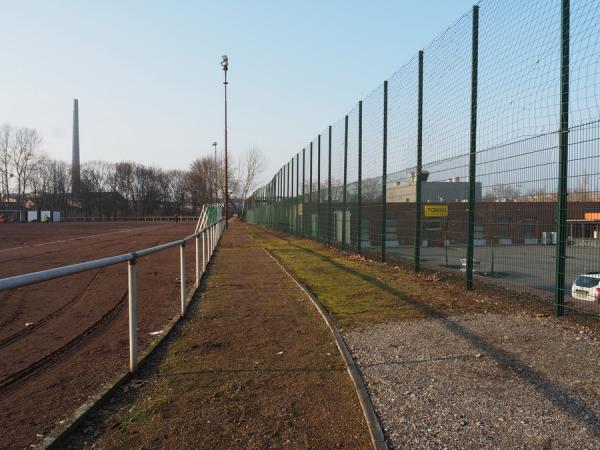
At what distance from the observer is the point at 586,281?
6156mm

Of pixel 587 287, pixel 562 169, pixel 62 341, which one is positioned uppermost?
pixel 562 169

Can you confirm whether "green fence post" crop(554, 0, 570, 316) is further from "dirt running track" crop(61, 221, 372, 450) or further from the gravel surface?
"dirt running track" crop(61, 221, 372, 450)

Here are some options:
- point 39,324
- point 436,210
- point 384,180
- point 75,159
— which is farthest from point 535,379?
point 75,159

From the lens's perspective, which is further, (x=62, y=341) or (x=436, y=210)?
(x=436, y=210)

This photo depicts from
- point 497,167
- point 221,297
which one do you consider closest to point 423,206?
point 497,167

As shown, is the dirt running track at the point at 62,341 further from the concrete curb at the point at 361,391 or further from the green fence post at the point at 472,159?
the green fence post at the point at 472,159

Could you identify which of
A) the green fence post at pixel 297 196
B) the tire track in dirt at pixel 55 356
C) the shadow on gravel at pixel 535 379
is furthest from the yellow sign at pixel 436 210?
the green fence post at pixel 297 196

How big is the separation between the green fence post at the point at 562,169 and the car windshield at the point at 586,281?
0.63 ft

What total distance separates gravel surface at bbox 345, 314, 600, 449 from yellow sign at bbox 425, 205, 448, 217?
3.88 meters

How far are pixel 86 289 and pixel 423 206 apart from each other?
6.70 m

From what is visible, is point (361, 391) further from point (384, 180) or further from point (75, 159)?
point (75, 159)

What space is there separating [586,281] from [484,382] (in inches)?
115

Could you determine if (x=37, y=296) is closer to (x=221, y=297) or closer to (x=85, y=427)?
(x=221, y=297)

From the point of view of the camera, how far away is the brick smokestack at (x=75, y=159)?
102250 millimetres
